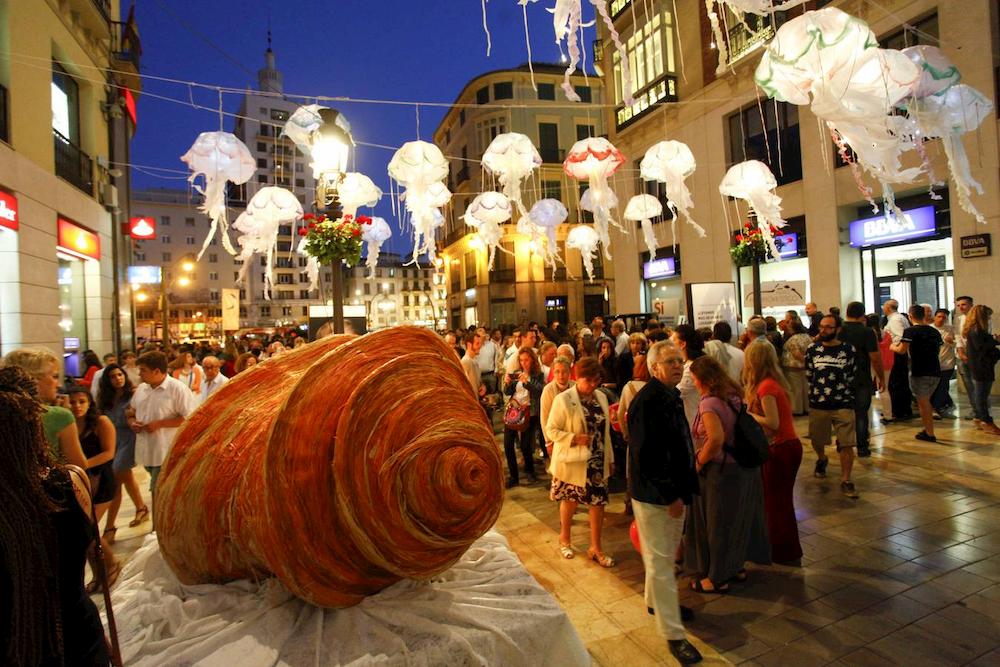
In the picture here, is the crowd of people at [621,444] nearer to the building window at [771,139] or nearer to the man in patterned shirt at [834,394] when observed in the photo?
the man in patterned shirt at [834,394]

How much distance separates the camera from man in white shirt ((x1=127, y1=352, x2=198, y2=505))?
4836 mm

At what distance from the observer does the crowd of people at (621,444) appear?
1.54 m

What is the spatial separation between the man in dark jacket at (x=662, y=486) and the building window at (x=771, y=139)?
46.0ft

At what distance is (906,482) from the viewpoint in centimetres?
546

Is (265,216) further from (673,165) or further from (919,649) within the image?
(919,649)

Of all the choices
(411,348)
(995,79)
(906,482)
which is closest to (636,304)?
(995,79)

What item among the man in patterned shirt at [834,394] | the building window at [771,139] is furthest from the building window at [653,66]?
the man in patterned shirt at [834,394]

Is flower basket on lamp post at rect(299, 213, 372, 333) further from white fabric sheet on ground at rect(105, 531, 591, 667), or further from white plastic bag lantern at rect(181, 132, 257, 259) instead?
white fabric sheet on ground at rect(105, 531, 591, 667)

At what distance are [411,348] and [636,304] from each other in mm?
20114

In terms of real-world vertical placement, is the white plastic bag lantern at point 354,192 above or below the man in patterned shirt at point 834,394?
above

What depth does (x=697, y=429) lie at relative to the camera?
3.73 metres

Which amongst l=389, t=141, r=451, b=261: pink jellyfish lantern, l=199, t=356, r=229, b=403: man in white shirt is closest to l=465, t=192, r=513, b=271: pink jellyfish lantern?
l=389, t=141, r=451, b=261: pink jellyfish lantern

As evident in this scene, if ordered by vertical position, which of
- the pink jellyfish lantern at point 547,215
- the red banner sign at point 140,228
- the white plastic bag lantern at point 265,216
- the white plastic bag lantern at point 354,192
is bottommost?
the white plastic bag lantern at point 265,216

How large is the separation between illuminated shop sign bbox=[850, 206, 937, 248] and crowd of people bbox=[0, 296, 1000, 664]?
6.13 meters
